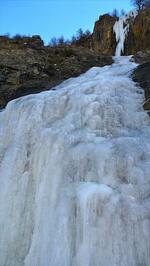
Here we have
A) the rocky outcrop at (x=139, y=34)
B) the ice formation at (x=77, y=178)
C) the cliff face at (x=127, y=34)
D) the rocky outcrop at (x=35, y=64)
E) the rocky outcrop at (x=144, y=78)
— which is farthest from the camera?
the cliff face at (x=127, y=34)

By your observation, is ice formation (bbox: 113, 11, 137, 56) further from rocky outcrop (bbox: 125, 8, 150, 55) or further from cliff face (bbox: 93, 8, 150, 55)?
rocky outcrop (bbox: 125, 8, 150, 55)

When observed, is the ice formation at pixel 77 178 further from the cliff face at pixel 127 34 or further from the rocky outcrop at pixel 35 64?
the cliff face at pixel 127 34

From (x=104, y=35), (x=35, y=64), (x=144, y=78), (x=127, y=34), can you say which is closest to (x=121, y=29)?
(x=127, y=34)

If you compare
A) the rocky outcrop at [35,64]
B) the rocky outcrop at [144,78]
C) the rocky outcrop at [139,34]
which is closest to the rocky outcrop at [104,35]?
the rocky outcrop at [139,34]

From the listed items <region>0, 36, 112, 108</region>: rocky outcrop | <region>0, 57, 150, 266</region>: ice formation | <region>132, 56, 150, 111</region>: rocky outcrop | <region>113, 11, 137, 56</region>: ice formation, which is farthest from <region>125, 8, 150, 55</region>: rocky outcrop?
<region>0, 57, 150, 266</region>: ice formation

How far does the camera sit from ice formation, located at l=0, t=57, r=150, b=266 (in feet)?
13.9

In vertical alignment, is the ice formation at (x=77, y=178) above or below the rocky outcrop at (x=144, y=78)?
below

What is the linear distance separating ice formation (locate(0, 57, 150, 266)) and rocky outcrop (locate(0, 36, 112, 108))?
7.16 feet

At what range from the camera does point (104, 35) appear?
16250 mm

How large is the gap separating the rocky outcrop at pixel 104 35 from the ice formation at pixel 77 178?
8924 mm

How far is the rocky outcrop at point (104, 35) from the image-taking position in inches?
621

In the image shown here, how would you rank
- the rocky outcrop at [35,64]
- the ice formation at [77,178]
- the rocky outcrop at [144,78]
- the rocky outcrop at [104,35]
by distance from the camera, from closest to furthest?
the ice formation at [77,178] < the rocky outcrop at [144,78] < the rocky outcrop at [35,64] < the rocky outcrop at [104,35]

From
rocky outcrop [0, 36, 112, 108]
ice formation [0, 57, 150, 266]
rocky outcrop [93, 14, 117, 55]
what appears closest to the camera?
ice formation [0, 57, 150, 266]

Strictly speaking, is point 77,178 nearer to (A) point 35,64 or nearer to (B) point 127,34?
(A) point 35,64
